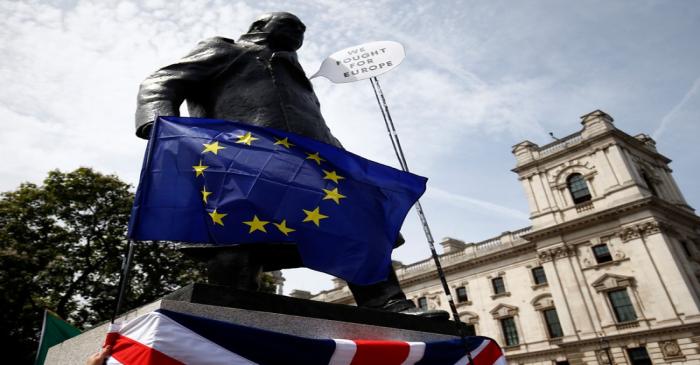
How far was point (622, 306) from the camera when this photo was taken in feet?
80.3

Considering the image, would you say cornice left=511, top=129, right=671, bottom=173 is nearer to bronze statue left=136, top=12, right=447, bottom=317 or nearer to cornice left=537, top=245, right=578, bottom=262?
cornice left=537, top=245, right=578, bottom=262

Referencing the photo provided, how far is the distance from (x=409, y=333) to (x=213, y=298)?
1.34 meters

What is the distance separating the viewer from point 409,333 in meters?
2.89

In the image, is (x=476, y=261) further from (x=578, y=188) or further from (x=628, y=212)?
(x=628, y=212)

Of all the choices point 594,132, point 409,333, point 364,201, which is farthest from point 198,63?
point 594,132

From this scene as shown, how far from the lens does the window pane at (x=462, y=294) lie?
3284 centimetres

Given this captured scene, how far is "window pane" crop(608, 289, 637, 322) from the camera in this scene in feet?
79.4

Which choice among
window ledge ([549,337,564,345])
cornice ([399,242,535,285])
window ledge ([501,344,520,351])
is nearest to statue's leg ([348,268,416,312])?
window ledge ([549,337,564,345])

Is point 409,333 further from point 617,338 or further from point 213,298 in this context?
point 617,338

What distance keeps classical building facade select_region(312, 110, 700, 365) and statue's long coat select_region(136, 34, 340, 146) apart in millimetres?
26274

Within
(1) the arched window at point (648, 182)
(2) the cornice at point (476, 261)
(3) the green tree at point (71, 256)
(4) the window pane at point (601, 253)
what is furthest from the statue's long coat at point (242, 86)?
(1) the arched window at point (648, 182)

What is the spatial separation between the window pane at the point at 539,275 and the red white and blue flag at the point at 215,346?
29739mm

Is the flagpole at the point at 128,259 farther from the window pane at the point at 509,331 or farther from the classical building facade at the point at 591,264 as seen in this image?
the window pane at the point at 509,331

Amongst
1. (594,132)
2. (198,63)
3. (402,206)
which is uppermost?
(594,132)
